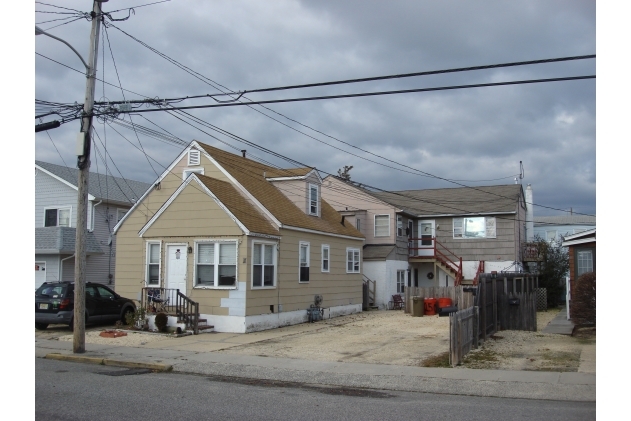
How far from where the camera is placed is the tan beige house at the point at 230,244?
20.3 meters

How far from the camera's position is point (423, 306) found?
2752 cm

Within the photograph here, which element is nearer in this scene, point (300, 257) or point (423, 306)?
point (300, 257)

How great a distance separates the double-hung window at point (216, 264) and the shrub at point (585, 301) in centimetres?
1088

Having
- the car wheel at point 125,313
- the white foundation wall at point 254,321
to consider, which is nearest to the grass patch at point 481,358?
the white foundation wall at point 254,321

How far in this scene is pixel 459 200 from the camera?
1539 inches

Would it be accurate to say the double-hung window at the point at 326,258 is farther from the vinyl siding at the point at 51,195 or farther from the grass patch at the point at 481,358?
the vinyl siding at the point at 51,195

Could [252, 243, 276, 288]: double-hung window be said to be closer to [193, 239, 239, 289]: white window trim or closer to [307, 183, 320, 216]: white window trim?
[193, 239, 239, 289]: white window trim

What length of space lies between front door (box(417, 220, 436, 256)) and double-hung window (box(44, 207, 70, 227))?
20162 millimetres

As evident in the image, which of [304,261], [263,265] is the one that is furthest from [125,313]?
[304,261]

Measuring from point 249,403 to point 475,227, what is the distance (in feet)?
97.0

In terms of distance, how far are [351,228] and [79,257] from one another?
1702 cm

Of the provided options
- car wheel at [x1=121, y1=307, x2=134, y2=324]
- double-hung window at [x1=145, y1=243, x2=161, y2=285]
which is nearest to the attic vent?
double-hung window at [x1=145, y1=243, x2=161, y2=285]

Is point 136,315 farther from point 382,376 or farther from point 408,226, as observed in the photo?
point 408,226

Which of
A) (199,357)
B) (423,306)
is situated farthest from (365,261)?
(199,357)
